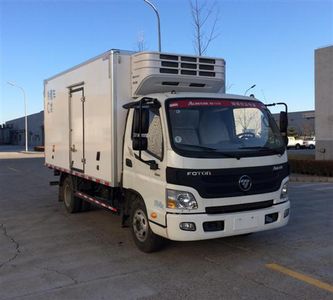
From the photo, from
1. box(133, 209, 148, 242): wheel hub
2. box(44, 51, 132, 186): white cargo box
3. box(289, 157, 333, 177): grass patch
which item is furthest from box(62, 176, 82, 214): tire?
box(289, 157, 333, 177): grass patch

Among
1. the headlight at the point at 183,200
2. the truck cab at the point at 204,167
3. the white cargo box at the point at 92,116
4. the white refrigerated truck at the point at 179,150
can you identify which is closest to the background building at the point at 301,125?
the white cargo box at the point at 92,116

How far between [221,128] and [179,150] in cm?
95

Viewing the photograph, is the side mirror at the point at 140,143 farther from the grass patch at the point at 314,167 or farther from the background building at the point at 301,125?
the background building at the point at 301,125

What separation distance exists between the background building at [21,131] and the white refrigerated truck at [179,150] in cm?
7747

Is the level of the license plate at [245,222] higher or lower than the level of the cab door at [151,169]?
lower

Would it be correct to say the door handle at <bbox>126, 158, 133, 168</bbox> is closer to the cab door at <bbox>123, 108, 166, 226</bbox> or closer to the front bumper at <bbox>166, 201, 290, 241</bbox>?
the cab door at <bbox>123, 108, 166, 226</bbox>

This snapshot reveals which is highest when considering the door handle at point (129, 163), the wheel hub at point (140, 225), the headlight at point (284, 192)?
the door handle at point (129, 163)

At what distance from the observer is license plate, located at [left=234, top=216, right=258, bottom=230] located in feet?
19.4

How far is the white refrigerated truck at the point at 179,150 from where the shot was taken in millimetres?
5789

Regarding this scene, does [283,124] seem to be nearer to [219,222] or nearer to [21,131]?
[219,222]

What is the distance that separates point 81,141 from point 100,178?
131 centimetres

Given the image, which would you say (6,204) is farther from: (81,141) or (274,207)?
(274,207)

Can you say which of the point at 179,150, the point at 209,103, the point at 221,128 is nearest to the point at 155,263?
the point at 179,150

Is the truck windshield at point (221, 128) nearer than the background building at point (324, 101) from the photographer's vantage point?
Yes
